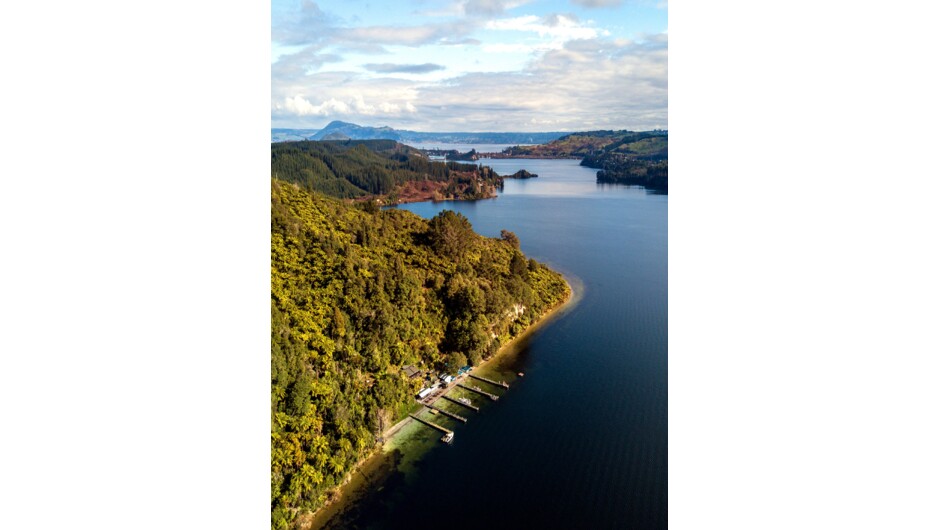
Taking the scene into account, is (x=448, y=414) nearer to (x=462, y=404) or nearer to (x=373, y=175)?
(x=462, y=404)

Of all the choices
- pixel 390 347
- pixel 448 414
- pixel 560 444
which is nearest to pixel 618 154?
pixel 390 347

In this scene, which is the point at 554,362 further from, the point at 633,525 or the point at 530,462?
the point at 633,525

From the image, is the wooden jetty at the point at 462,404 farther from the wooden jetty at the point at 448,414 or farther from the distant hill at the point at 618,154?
the distant hill at the point at 618,154

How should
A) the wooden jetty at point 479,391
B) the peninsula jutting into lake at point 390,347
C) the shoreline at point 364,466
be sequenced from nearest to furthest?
the shoreline at point 364,466 → the peninsula jutting into lake at point 390,347 → the wooden jetty at point 479,391

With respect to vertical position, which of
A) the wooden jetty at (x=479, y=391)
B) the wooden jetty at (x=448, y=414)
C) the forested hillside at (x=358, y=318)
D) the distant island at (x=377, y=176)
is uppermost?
the distant island at (x=377, y=176)

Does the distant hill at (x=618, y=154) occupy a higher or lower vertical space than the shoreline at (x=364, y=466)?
higher

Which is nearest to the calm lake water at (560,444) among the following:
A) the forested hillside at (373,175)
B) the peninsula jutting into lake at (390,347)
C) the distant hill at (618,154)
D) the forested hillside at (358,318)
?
the peninsula jutting into lake at (390,347)

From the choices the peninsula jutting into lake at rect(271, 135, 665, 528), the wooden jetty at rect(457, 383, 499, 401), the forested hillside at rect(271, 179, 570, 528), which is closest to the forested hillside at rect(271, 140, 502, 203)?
the peninsula jutting into lake at rect(271, 135, 665, 528)
